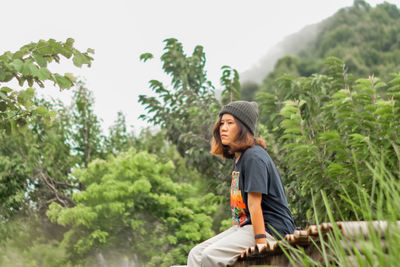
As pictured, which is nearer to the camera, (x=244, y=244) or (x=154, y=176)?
(x=244, y=244)

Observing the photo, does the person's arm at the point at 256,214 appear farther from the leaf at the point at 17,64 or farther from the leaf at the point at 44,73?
the leaf at the point at 17,64

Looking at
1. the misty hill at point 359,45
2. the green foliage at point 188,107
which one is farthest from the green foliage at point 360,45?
the green foliage at point 188,107

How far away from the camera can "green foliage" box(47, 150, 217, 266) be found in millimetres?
12250

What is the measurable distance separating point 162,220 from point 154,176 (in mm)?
1499

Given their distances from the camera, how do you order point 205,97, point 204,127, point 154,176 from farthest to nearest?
point 154,176 < point 205,97 < point 204,127

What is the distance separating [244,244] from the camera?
99.7 inches

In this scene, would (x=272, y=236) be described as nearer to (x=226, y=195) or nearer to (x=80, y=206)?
(x=226, y=195)

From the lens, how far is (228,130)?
2.95 meters

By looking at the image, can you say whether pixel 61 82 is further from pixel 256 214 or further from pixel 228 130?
pixel 256 214

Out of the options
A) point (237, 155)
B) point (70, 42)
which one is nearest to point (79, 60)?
→ point (70, 42)

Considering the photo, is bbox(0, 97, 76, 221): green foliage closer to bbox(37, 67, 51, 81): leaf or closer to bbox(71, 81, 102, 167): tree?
bbox(71, 81, 102, 167): tree

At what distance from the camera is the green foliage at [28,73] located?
2.65 m

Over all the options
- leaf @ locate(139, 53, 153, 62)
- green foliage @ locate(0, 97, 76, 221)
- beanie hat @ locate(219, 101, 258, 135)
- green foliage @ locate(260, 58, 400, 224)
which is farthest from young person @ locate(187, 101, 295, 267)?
green foliage @ locate(0, 97, 76, 221)

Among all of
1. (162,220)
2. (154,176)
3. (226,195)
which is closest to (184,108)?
(226,195)
